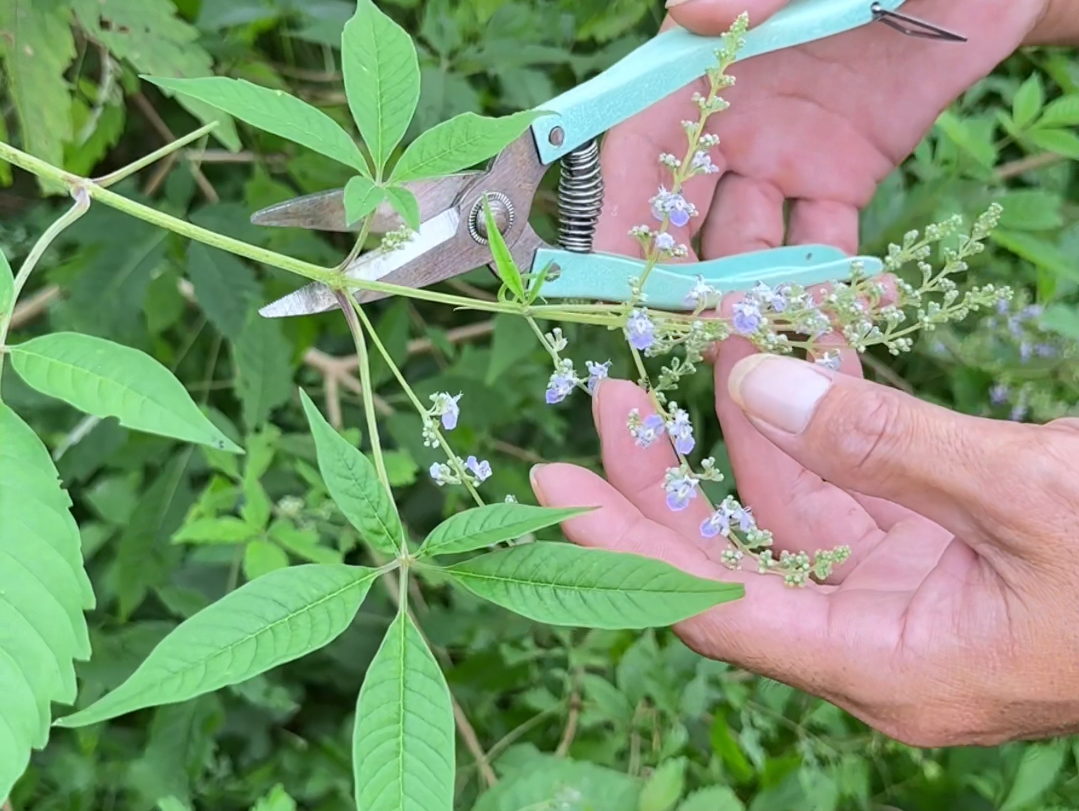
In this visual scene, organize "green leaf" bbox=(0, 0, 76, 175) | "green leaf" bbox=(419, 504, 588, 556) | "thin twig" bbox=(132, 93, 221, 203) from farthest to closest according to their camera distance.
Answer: "thin twig" bbox=(132, 93, 221, 203) < "green leaf" bbox=(0, 0, 76, 175) < "green leaf" bbox=(419, 504, 588, 556)

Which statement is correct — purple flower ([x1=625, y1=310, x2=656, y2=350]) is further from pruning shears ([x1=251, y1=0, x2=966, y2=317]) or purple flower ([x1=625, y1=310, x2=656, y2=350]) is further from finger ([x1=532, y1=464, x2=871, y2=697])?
finger ([x1=532, y1=464, x2=871, y2=697])

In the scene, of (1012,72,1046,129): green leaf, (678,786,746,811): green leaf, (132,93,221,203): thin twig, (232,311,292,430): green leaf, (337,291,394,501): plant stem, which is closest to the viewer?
(337,291,394,501): plant stem

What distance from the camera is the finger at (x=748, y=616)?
4.07ft

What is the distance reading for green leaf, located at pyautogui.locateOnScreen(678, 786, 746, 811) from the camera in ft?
4.98

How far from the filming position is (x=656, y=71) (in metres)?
1.29

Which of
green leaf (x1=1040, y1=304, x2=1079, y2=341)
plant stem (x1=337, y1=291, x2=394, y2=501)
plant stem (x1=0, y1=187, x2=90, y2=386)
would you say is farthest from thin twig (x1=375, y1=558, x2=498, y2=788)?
green leaf (x1=1040, y1=304, x2=1079, y2=341)

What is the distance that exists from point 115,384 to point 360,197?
30 cm

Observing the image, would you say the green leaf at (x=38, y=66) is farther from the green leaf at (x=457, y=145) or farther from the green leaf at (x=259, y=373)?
the green leaf at (x=457, y=145)

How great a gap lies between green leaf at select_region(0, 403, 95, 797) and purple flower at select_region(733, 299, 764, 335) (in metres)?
0.77

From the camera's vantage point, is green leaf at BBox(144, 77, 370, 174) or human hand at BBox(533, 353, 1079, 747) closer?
green leaf at BBox(144, 77, 370, 174)

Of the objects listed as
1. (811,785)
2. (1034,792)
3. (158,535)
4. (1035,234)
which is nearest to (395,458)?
(158,535)

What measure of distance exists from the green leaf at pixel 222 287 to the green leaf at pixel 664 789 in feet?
3.71

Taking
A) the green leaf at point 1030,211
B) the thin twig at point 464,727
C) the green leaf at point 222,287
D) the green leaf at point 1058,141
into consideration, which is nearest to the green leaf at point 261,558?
the thin twig at point 464,727

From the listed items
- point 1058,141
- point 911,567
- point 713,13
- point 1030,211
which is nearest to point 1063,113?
point 1058,141
